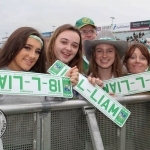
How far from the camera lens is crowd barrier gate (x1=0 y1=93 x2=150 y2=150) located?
1.38 m

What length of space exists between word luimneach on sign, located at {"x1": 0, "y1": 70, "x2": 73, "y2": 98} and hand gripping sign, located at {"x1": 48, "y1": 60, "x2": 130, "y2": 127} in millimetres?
124

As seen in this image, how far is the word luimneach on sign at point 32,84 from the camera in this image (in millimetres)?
1386

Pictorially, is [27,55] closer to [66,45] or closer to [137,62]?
[66,45]

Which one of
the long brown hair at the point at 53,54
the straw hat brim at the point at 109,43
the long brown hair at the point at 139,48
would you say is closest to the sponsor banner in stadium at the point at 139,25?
the long brown hair at the point at 139,48

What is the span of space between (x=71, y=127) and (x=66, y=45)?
99 centimetres

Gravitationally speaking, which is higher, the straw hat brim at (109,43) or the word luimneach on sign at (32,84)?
the straw hat brim at (109,43)

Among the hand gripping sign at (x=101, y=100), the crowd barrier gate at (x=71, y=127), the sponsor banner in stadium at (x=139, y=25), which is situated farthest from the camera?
the sponsor banner in stadium at (x=139, y=25)

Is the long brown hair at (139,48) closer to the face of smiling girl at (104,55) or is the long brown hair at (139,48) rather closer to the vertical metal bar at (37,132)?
the face of smiling girl at (104,55)

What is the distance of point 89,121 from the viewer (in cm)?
154

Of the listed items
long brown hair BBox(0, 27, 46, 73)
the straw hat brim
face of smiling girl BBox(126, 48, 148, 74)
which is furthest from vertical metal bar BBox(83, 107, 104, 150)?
face of smiling girl BBox(126, 48, 148, 74)

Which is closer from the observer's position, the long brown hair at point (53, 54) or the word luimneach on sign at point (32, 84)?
the word luimneach on sign at point (32, 84)

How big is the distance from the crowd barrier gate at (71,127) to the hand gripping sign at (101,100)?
64 mm

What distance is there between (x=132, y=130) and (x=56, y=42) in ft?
3.81

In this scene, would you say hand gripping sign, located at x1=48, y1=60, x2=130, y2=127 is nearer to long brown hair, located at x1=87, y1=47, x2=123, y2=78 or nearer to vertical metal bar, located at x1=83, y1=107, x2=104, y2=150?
vertical metal bar, located at x1=83, y1=107, x2=104, y2=150
